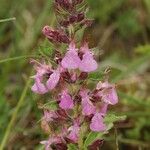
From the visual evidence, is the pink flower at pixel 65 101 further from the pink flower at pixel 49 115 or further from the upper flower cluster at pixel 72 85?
the pink flower at pixel 49 115

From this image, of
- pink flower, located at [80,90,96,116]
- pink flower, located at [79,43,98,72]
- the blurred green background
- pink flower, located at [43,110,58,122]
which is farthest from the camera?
the blurred green background

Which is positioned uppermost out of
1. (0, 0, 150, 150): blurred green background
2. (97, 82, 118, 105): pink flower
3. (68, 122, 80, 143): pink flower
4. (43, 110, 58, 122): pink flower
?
(97, 82, 118, 105): pink flower

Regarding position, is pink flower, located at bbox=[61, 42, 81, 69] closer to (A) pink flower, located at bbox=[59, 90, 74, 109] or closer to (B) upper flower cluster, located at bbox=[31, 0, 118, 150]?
(B) upper flower cluster, located at bbox=[31, 0, 118, 150]

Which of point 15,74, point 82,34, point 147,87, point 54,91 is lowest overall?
point 147,87

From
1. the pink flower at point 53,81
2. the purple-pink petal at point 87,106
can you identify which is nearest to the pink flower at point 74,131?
the purple-pink petal at point 87,106

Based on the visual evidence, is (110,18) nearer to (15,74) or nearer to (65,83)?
(15,74)

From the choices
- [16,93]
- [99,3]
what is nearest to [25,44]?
[16,93]

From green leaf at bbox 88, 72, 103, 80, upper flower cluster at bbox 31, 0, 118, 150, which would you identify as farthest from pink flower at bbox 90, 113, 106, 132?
green leaf at bbox 88, 72, 103, 80
